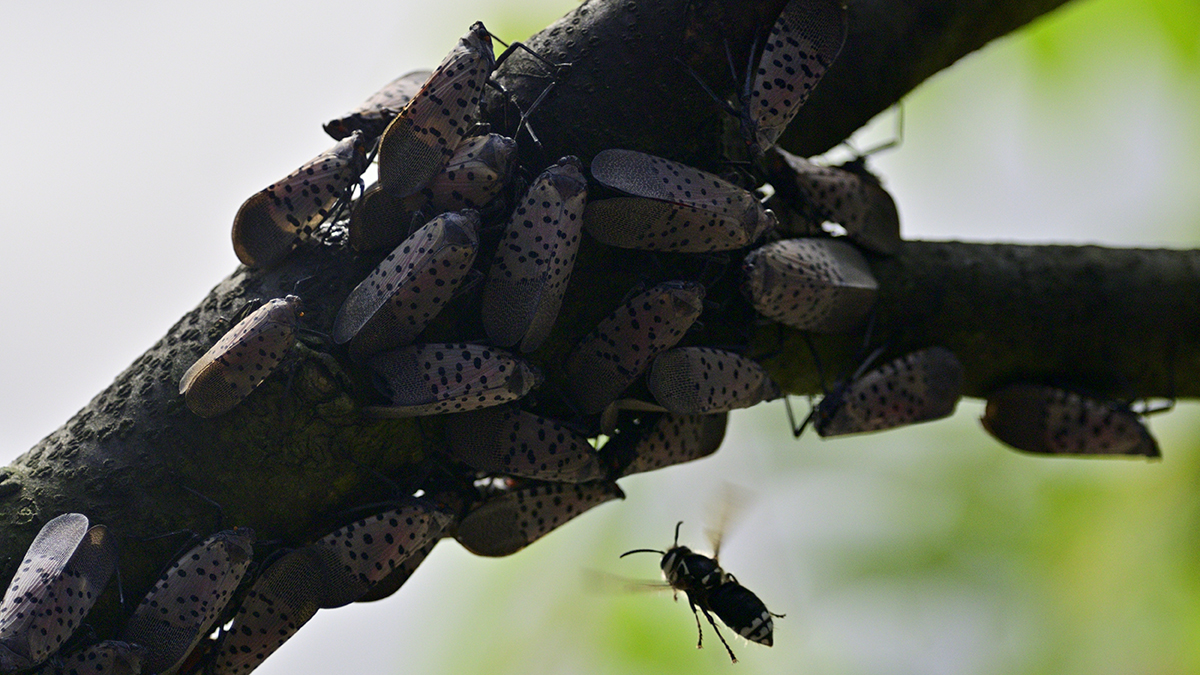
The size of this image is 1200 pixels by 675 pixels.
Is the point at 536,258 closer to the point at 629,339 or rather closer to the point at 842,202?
the point at 629,339

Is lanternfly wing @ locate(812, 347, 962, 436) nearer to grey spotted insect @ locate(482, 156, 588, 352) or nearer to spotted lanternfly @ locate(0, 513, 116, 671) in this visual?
grey spotted insect @ locate(482, 156, 588, 352)

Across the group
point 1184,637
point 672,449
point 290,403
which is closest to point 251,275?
point 290,403

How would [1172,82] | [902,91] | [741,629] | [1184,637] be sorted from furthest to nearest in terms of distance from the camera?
[1172,82]
[1184,637]
[902,91]
[741,629]

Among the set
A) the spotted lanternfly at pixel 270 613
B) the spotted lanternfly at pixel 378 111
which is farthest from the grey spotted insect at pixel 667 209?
the spotted lanternfly at pixel 270 613

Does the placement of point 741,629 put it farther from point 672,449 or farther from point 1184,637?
point 1184,637

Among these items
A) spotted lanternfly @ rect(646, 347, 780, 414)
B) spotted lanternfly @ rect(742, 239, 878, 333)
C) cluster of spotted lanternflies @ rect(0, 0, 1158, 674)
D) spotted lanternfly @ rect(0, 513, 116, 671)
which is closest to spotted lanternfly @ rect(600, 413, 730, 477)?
cluster of spotted lanternflies @ rect(0, 0, 1158, 674)

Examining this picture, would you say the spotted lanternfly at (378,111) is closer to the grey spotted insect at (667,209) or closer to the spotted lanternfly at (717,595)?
the grey spotted insect at (667,209)

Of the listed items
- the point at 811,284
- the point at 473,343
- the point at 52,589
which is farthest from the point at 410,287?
the point at 811,284
